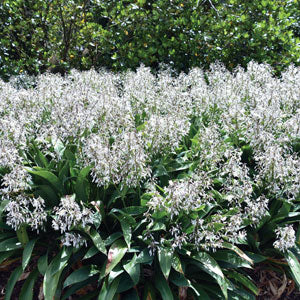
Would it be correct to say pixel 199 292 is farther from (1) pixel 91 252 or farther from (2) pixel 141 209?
(1) pixel 91 252

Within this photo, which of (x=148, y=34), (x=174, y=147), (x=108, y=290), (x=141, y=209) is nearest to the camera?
(x=108, y=290)

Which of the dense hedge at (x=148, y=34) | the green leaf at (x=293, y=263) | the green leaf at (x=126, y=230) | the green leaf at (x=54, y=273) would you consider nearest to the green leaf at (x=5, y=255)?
the green leaf at (x=54, y=273)

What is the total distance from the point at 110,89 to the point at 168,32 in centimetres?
322

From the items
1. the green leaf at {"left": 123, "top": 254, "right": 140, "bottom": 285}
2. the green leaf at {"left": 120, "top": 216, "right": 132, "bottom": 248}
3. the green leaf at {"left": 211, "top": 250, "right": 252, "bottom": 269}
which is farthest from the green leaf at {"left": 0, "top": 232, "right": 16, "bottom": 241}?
the green leaf at {"left": 211, "top": 250, "right": 252, "bottom": 269}

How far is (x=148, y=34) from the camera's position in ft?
24.7

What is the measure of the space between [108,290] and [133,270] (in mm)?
254

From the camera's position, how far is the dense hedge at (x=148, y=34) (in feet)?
23.7

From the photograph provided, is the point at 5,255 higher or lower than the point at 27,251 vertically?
lower

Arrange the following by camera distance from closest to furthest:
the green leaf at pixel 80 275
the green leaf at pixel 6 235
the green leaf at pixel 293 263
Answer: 1. the green leaf at pixel 80 275
2. the green leaf at pixel 293 263
3. the green leaf at pixel 6 235

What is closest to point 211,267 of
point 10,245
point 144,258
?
point 144,258

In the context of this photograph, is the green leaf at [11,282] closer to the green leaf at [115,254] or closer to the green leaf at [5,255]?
the green leaf at [5,255]

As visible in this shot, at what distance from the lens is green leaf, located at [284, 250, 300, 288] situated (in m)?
3.26

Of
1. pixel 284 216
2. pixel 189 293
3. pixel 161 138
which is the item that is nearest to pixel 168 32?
pixel 161 138

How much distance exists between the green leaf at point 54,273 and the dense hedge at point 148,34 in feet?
16.8
